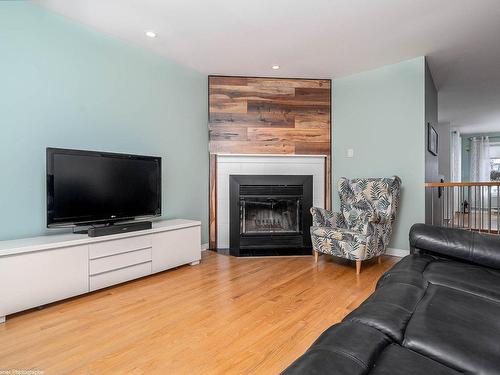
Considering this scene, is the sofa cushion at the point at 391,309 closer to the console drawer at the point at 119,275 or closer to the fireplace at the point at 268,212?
the console drawer at the point at 119,275

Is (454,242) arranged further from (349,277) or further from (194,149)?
(194,149)

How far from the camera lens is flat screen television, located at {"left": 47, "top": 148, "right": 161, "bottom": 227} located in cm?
227

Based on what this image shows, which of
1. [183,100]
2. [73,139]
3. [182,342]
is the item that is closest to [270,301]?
[182,342]

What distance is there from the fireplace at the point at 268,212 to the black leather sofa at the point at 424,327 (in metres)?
2.20

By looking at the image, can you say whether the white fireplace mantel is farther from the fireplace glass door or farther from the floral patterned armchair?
the floral patterned armchair

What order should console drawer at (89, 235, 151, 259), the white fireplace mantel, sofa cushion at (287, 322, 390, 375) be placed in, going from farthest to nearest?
the white fireplace mantel → console drawer at (89, 235, 151, 259) → sofa cushion at (287, 322, 390, 375)

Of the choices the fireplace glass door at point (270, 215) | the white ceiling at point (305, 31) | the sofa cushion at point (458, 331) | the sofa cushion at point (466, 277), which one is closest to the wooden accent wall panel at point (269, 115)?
the white ceiling at point (305, 31)

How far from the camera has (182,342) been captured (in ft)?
5.35

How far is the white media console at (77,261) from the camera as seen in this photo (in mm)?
1911

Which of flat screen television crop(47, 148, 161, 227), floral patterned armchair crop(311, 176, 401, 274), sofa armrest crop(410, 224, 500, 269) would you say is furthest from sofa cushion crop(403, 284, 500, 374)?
flat screen television crop(47, 148, 161, 227)

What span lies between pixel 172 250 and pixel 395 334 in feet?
7.84

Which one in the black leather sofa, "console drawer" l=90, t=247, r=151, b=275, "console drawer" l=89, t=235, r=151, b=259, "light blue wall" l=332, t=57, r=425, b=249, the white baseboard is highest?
"light blue wall" l=332, t=57, r=425, b=249

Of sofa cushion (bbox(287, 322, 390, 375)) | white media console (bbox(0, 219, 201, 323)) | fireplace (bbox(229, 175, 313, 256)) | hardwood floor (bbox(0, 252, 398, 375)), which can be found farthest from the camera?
fireplace (bbox(229, 175, 313, 256))

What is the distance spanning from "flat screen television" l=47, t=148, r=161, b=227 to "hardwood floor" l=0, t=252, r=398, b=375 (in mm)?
670
